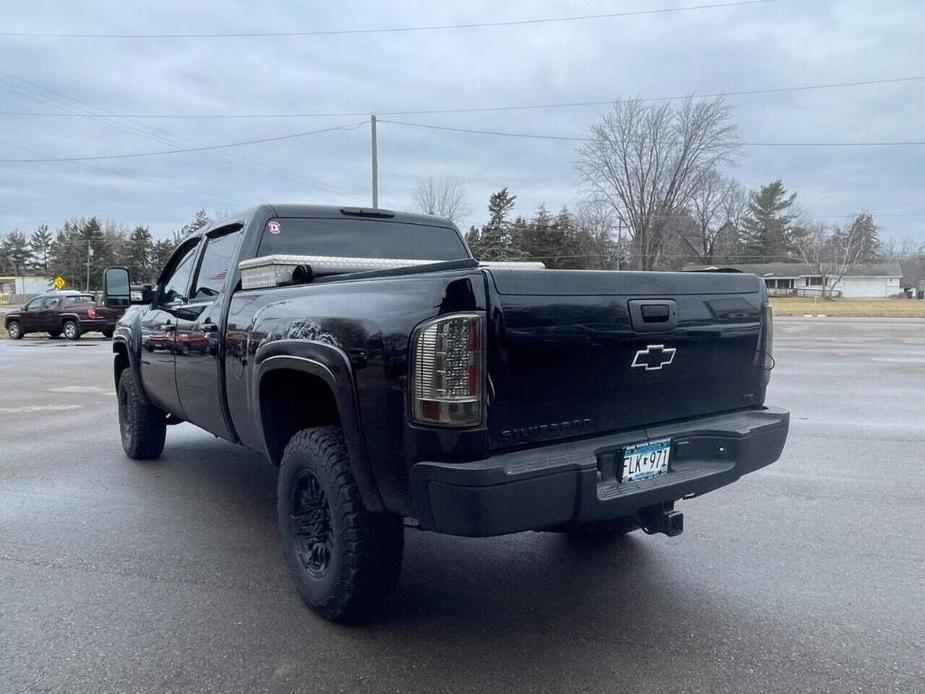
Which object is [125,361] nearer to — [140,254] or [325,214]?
[325,214]

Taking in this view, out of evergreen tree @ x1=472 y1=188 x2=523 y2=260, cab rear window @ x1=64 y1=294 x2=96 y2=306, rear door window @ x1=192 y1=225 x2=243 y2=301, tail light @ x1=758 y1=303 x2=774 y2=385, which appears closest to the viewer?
tail light @ x1=758 y1=303 x2=774 y2=385

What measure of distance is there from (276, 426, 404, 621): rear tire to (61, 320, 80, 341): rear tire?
2428cm

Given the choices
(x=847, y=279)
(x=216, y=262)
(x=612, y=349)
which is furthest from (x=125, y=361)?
(x=847, y=279)

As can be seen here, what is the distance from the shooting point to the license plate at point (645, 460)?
10.1 ft

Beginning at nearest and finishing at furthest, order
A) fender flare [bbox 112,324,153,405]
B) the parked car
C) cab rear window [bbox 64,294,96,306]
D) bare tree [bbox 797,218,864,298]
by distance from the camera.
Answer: fender flare [bbox 112,324,153,405], the parked car, cab rear window [bbox 64,294,96,306], bare tree [bbox 797,218,864,298]

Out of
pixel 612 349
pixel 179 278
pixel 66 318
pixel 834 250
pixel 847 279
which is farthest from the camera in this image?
pixel 847 279

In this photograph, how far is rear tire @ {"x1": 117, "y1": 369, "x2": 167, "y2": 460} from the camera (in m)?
6.36

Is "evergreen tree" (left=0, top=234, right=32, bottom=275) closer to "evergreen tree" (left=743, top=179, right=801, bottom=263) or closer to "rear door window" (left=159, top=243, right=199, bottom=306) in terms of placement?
"evergreen tree" (left=743, top=179, right=801, bottom=263)

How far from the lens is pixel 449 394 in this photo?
2.68 m

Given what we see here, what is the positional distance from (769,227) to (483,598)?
96649 mm

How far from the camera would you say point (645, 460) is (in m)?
3.14

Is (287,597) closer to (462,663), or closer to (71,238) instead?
(462,663)

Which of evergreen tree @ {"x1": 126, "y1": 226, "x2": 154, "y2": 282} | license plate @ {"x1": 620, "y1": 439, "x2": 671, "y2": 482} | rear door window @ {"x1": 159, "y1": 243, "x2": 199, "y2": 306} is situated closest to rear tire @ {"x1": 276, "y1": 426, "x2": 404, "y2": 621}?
license plate @ {"x1": 620, "y1": 439, "x2": 671, "y2": 482}

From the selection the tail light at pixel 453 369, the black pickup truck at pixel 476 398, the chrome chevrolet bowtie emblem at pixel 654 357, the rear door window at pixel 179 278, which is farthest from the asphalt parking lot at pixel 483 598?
the rear door window at pixel 179 278
